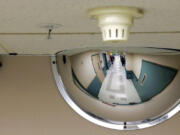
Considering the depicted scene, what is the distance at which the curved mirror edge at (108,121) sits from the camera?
62.1 inches

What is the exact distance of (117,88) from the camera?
55.5 inches

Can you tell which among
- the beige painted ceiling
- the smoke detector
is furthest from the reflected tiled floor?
the smoke detector

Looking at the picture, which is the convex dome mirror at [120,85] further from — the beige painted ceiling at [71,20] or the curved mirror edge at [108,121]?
the beige painted ceiling at [71,20]

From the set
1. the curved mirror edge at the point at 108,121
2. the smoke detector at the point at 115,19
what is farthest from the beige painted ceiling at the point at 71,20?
the curved mirror edge at the point at 108,121

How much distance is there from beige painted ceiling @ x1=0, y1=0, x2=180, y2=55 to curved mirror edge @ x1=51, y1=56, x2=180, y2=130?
25.6 inches

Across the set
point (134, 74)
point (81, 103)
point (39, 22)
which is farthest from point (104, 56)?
point (39, 22)

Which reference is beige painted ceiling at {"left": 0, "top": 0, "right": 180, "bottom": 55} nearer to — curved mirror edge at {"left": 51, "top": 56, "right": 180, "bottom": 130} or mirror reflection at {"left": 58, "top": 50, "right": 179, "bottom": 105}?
mirror reflection at {"left": 58, "top": 50, "right": 179, "bottom": 105}

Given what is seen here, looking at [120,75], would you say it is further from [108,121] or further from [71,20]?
[71,20]

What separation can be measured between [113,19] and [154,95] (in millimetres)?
1002

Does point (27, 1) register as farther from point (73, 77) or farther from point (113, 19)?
point (73, 77)

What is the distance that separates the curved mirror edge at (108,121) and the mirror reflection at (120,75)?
0.30 feet

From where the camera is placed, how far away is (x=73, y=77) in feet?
4.93

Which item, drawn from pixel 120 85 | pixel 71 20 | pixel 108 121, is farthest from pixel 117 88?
pixel 71 20

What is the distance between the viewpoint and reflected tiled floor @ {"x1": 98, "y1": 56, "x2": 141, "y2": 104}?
142cm
